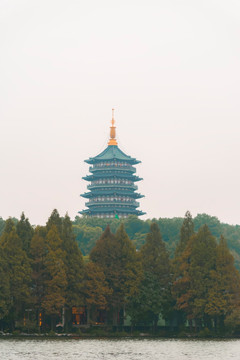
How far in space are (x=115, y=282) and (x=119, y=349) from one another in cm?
2415

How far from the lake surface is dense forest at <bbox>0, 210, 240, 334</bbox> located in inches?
322

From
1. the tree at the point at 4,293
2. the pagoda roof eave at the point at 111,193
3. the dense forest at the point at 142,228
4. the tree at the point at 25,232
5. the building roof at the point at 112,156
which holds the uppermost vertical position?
the building roof at the point at 112,156

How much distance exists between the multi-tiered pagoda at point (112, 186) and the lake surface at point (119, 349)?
9555cm

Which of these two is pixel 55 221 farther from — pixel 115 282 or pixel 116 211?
pixel 116 211

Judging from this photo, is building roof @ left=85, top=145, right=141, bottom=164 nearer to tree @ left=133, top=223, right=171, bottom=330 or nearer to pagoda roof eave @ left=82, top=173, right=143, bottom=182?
pagoda roof eave @ left=82, top=173, right=143, bottom=182

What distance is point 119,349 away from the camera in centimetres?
7188

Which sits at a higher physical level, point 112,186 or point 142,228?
point 112,186

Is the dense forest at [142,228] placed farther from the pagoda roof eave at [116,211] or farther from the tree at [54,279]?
the tree at [54,279]

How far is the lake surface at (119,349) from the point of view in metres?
64.9

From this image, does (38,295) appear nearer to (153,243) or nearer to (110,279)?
(110,279)

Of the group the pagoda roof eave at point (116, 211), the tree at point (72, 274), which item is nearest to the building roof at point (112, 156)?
the pagoda roof eave at point (116, 211)

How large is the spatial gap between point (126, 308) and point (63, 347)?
76.4 feet

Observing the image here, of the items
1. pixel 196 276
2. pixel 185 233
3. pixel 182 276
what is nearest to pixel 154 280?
pixel 182 276

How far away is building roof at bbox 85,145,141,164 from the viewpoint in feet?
595
